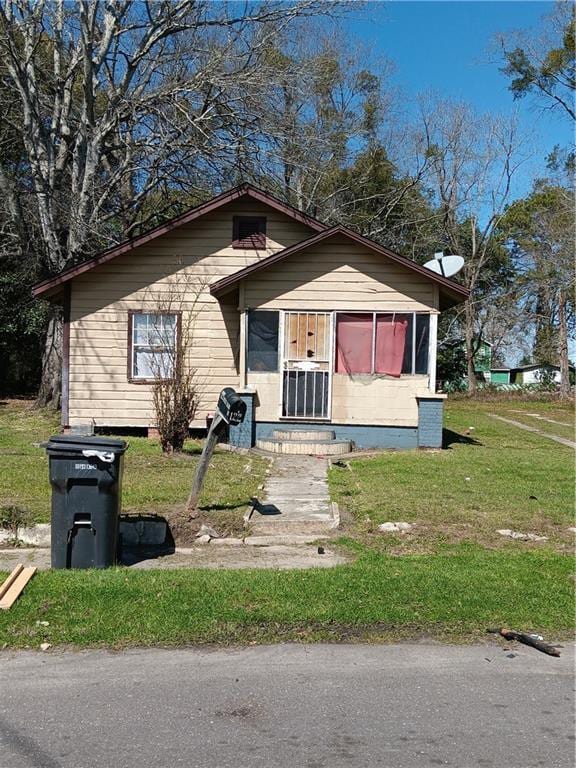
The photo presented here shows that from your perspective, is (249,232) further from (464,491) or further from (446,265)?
(464,491)

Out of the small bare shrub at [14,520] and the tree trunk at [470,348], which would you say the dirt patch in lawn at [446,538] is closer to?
the small bare shrub at [14,520]

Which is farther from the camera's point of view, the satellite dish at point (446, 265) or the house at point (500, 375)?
the house at point (500, 375)

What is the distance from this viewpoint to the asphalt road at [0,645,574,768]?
11.8ft

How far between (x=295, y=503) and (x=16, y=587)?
393 cm

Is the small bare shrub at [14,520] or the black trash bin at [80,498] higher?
the black trash bin at [80,498]

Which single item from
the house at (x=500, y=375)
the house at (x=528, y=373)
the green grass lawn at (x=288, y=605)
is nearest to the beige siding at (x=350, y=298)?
the green grass lawn at (x=288, y=605)

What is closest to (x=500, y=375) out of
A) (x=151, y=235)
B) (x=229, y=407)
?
(x=151, y=235)

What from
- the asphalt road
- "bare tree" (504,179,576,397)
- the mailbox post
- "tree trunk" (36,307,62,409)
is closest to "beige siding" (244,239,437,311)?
the mailbox post

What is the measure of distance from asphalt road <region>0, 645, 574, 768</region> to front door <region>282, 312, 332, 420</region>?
9.57 metres

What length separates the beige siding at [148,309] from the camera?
51.6 ft

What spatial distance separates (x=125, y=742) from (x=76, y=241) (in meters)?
16.5

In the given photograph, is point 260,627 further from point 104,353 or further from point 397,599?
point 104,353

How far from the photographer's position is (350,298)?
14461 mm

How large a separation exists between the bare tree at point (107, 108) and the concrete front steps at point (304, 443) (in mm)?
7845
